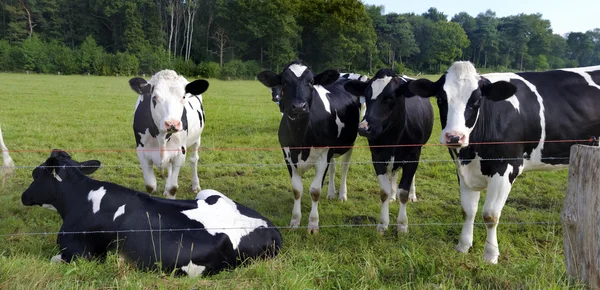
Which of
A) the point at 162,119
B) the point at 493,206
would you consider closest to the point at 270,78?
the point at 162,119

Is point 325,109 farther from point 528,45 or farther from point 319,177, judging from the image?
point 528,45

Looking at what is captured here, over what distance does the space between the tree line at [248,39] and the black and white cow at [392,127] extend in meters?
24.3

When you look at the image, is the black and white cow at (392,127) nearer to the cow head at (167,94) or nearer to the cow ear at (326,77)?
the cow ear at (326,77)

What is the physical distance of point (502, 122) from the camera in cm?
420

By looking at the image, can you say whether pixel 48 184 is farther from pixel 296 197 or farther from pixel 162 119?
pixel 296 197

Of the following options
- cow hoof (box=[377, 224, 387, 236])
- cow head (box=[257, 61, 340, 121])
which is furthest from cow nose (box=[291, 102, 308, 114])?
cow hoof (box=[377, 224, 387, 236])

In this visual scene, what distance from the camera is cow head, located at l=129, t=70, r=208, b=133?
16.7 feet

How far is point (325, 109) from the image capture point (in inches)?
213

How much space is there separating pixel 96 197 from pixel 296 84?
2512 millimetres

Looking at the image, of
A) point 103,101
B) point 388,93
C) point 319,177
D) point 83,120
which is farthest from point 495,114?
point 103,101

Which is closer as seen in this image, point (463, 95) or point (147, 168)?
point (463, 95)

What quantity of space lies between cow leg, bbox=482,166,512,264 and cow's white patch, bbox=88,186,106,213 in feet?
12.3

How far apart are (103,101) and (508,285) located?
1937 cm

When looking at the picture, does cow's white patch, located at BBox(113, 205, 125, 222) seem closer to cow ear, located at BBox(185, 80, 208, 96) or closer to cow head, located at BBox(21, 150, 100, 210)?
cow head, located at BBox(21, 150, 100, 210)
